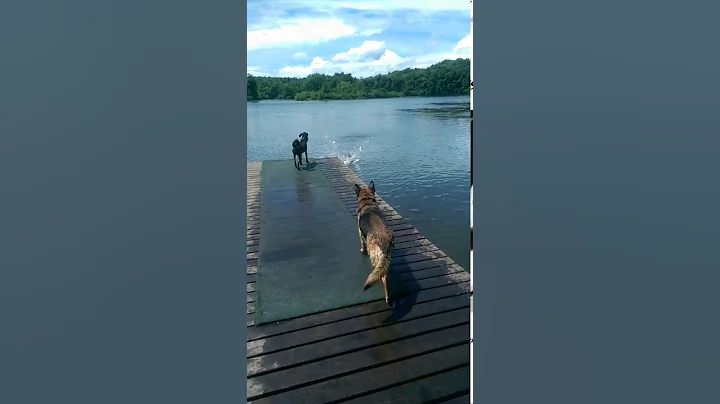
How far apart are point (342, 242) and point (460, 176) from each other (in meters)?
6.28

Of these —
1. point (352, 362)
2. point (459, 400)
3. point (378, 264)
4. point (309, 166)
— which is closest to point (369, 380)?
point (352, 362)

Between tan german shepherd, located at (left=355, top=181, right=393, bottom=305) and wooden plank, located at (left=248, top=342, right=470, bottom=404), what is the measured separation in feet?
2.85

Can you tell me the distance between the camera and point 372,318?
3.59m

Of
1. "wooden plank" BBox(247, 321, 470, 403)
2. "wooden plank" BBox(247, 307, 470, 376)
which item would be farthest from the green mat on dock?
"wooden plank" BBox(247, 321, 470, 403)

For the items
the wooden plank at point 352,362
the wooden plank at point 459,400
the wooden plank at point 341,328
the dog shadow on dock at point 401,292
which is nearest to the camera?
the wooden plank at point 459,400

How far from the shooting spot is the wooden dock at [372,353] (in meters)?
2.71

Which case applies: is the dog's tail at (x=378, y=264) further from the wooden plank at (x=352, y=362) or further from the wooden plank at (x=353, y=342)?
the wooden plank at (x=352, y=362)

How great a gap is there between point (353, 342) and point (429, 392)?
782mm

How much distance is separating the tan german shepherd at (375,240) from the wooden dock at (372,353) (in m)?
0.28

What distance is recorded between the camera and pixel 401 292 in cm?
408

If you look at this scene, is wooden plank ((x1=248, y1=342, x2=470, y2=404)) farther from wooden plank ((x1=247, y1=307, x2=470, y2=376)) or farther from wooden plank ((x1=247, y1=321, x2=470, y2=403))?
wooden plank ((x1=247, y1=307, x2=470, y2=376))

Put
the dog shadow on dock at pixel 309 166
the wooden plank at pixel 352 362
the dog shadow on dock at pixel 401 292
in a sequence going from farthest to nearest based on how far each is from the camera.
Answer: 1. the dog shadow on dock at pixel 309 166
2. the dog shadow on dock at pixel 401 292
3. the wooden plank at pixel 352 362
